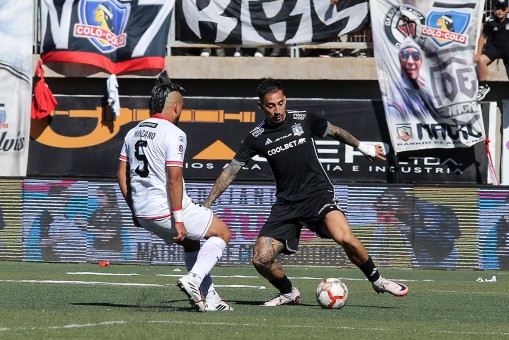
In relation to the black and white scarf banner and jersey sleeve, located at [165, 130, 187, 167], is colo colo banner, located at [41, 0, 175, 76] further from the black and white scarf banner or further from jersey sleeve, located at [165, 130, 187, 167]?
jersey sleeve, located at [165, 130, 187, 167]

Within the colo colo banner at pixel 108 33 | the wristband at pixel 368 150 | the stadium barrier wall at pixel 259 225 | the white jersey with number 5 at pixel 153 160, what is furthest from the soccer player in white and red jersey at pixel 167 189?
the colo colo banner at pixel 108 33

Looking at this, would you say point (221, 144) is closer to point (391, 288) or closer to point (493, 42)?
point (493, 42)

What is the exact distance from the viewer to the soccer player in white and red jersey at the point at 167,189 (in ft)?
32.8

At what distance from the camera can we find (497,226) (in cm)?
1997

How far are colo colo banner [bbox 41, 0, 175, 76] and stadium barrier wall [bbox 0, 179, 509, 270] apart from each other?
11.5 ft

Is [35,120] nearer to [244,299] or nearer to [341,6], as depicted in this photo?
[341,6]

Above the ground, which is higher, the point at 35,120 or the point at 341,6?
the point at 341,6

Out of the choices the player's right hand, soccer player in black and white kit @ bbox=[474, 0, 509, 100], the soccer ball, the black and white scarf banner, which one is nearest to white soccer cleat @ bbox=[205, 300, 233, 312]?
the player's right hand

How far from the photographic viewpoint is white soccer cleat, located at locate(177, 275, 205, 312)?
386 inches

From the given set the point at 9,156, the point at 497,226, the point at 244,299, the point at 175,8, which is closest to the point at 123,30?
the point at 175,8

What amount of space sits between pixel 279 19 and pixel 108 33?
3.28m

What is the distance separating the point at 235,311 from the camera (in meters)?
10.3

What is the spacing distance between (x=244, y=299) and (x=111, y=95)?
11.4m

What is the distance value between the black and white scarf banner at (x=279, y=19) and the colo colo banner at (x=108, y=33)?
2.70 ft
